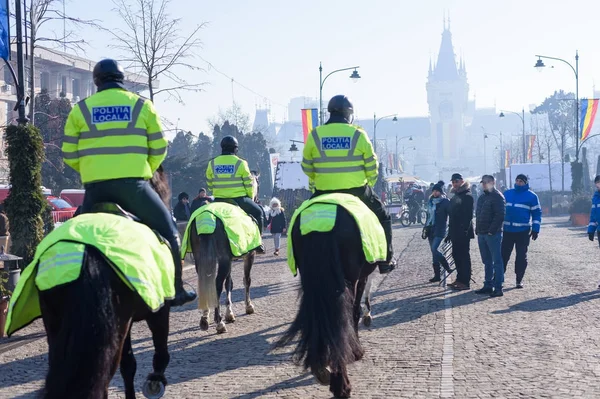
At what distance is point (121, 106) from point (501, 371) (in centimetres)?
429

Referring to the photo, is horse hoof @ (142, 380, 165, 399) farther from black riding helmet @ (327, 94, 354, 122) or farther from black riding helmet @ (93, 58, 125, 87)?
black riding helmet @ (327, 94, 354, 122)

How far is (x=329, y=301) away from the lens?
273 inches

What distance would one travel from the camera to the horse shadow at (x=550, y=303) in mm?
12433

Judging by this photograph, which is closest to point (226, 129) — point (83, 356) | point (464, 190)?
point (464, 190)

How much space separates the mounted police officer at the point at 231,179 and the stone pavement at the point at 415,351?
167cm

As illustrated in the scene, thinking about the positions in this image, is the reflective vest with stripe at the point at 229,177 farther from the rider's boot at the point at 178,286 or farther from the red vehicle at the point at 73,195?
the red vehicle at the point at 73,195

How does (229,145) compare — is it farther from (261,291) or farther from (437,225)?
(437,225)

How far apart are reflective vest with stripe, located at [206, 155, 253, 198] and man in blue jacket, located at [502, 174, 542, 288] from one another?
570cm

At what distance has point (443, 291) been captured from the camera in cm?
1512

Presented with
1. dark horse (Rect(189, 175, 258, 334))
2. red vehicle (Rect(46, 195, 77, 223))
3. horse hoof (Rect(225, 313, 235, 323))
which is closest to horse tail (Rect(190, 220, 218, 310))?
dark horse (Rect(189, 175, 258, 334))

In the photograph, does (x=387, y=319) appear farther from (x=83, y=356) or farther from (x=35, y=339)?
(x=83, y=356)

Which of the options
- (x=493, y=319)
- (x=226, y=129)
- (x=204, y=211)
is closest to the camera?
(x=204, y=211)

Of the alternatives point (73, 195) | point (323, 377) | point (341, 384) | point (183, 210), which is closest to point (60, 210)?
point (73, 195)

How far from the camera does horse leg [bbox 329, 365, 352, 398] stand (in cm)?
691
